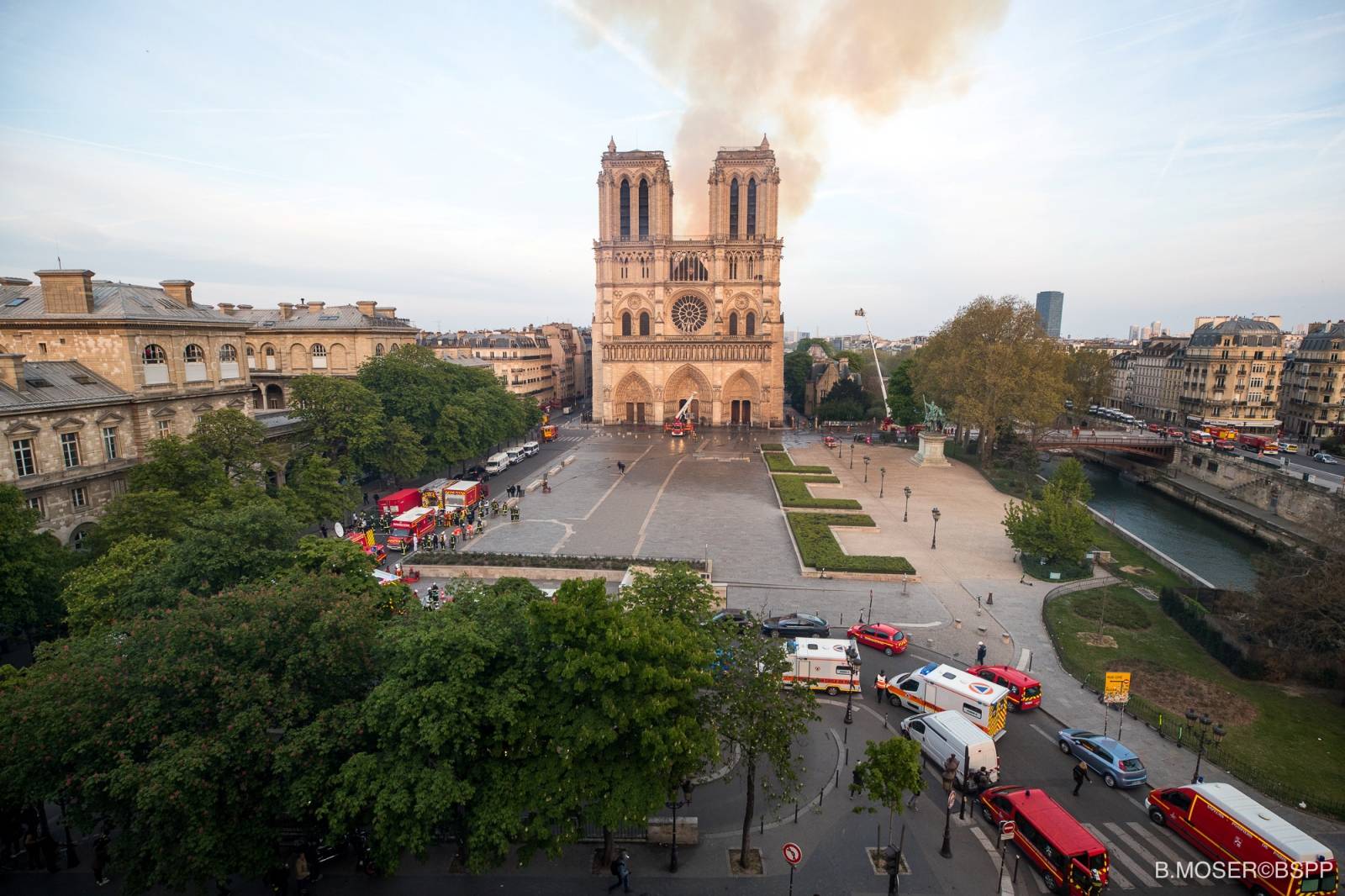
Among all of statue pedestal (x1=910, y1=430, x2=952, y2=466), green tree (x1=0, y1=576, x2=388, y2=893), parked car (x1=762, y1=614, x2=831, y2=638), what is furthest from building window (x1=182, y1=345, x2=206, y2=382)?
statue pedestal (x1=910, y1=430, x2=952, y2=466)

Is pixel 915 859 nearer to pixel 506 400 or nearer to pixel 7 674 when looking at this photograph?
pixel 7 674

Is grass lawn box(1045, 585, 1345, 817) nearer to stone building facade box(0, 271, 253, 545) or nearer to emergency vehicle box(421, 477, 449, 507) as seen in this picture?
emergency vehicle box(421, 477, 449, 507)

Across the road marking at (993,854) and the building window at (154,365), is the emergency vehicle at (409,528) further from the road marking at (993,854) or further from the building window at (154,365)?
the road marking at (993,854)

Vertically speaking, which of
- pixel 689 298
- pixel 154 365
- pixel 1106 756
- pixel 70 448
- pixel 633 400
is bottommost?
pixel 1106 756

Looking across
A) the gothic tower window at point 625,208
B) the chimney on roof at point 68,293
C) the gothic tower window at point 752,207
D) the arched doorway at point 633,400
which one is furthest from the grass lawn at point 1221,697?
the gothic tower window at point 625,208

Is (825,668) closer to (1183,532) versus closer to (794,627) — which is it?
(794,627)

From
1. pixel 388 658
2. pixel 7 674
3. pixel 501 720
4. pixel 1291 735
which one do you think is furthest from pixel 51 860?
pixel 1291 735

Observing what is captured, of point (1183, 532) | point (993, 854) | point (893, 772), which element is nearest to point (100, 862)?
point (893, 772)
